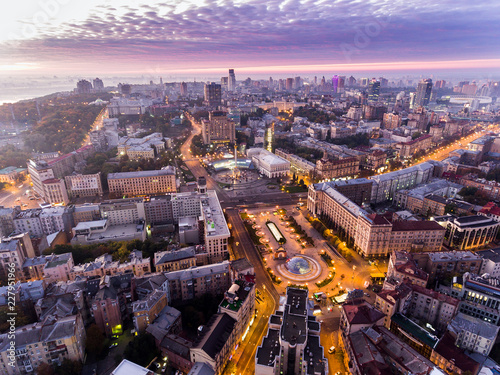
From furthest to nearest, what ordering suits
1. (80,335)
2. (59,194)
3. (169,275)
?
(59,194), (169,275), (80,335)

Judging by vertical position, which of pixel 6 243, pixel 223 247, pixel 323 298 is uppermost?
pixel 6 243

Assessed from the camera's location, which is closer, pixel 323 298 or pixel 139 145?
pixel 323 298

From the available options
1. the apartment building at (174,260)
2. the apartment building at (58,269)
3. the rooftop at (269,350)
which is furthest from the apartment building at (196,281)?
the apartment building at (58,269)

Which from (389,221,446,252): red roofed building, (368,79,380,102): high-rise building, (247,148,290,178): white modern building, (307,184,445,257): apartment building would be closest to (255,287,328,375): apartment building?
(307,184,445,257): apartment building

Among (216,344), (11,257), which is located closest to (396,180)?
(216,344)

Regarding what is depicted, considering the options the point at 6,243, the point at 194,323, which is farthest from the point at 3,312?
the point at 194,323

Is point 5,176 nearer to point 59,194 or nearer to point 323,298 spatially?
point 59,194
